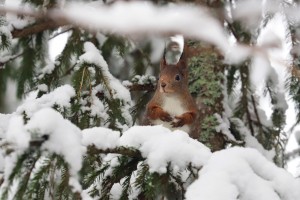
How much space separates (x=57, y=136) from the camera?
112 cm

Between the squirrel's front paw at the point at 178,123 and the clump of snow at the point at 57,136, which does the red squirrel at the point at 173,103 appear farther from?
the clump of snow at the point at 57,136

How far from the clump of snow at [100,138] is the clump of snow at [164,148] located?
5 cm

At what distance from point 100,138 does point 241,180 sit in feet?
1.27

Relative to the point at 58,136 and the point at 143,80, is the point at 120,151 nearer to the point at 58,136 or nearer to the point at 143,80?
the point at 58,136

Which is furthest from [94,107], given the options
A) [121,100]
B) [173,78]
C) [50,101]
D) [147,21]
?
[147,21]

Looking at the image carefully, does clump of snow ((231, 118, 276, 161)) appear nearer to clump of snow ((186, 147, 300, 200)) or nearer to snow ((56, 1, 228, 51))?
clump of snow ((186, 147, 300, 200))

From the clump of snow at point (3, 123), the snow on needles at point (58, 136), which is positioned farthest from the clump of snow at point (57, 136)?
the clump of snow at point (3, 123)

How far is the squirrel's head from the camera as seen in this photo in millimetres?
2609

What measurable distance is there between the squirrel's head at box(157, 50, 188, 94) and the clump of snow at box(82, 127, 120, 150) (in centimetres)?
122

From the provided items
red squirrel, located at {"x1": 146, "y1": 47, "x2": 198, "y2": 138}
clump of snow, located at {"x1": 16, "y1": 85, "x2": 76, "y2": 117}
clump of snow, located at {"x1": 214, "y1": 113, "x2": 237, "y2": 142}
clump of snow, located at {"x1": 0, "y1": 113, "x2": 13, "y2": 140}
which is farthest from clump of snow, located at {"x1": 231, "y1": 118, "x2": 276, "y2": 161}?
clump of snow, located at {"x1": 0, "y1": 113, "x2": 13, "y2": 140}

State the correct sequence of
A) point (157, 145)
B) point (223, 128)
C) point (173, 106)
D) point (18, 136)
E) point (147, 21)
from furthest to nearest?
point (223, 128)
point (173, 106)
point (157, 145)
point (18, 136)
point (147, 21)

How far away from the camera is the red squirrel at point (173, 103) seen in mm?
2529

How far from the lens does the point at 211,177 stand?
126 cm

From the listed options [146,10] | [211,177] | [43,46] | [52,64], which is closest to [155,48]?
[43,46]
